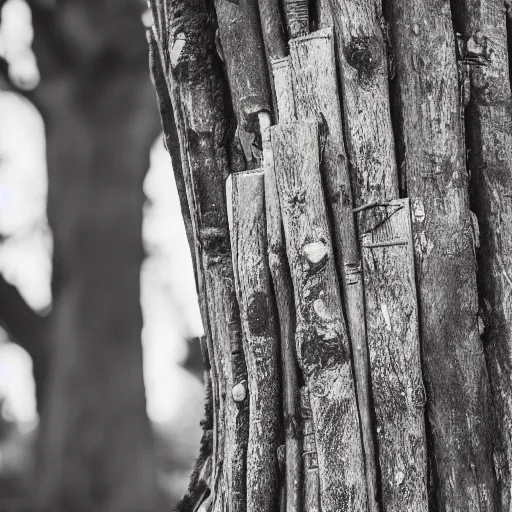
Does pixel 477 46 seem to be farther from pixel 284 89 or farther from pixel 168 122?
pixel 168 122

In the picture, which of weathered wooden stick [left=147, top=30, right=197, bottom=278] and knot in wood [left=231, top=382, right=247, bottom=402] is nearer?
Answer: knot in wood [left=231, top=382, right=247, bottom=402]

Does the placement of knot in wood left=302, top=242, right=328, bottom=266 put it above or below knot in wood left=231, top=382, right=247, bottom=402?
above

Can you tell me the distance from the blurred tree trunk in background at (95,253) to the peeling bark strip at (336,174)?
474 centimetres

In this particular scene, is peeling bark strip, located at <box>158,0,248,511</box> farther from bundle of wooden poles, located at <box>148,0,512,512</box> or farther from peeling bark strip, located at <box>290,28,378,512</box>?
peeling bark strip, located at <box>290,28,378,512</box>

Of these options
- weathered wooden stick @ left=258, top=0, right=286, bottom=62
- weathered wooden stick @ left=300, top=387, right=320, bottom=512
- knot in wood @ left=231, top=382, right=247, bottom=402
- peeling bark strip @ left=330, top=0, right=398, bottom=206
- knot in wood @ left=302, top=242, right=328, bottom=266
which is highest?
weathered wooden stick @ left=258, top=0, right=286, bottom=62

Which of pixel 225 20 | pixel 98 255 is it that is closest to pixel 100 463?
pixel 98 255

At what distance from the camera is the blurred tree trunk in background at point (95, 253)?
613 centimetres

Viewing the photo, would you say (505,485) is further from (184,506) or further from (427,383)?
(184,506)

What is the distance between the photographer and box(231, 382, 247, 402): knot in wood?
1914mm

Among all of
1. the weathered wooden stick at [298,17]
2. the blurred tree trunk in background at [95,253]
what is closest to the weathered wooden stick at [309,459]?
the weathered wooden stick at [298,17]

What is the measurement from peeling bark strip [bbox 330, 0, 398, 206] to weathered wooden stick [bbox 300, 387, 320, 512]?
0.59m

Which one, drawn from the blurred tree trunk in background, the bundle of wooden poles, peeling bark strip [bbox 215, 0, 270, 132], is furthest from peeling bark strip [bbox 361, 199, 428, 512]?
the blurred tree trunk in background

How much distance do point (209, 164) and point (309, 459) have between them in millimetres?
924

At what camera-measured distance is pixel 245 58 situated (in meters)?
1.96
